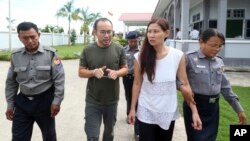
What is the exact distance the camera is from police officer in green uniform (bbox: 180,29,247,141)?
11.3 ft

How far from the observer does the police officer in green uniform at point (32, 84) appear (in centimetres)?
372

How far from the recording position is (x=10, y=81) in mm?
3867

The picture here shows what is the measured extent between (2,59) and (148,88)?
19.7 m

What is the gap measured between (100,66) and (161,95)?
1.05 m

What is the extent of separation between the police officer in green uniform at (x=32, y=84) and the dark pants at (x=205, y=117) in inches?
52.8

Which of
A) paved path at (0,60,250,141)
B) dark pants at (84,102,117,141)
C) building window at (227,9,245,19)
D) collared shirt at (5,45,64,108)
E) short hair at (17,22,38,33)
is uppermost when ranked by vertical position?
building window at (227,9,245,19)

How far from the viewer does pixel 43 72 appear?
3760mm

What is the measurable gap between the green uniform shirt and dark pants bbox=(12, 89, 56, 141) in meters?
0.45

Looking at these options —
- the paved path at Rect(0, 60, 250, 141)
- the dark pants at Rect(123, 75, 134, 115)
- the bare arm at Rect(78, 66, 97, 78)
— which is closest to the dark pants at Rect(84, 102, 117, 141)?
the bare arm at Rect(78, 66, 97, 78)

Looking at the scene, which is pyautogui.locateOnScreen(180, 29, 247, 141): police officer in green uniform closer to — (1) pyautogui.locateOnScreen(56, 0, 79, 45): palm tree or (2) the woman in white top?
(2) the woman in white top

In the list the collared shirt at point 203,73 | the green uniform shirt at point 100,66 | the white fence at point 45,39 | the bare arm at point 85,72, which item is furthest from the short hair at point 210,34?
the white fence at point 45,39

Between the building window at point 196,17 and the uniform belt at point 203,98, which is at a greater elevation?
the building window at point 196,17

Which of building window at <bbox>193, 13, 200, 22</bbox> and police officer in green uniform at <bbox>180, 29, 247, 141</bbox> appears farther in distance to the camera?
building window at <bbox>193, 13, 200, 22</bbox>

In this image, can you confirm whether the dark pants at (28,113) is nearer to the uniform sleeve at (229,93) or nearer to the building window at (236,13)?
the uniform sleeve at (229,93)
